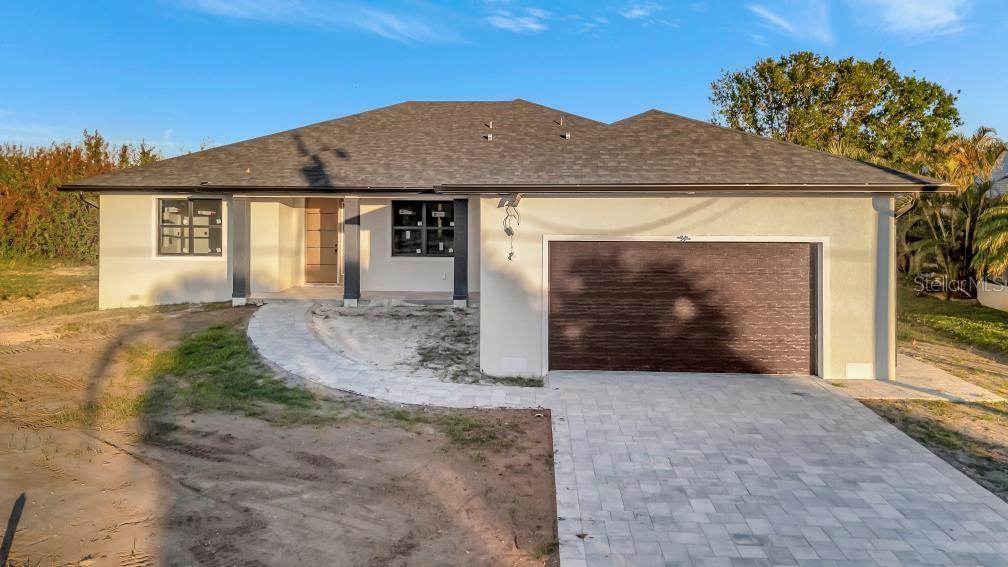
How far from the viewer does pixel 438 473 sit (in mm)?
5551

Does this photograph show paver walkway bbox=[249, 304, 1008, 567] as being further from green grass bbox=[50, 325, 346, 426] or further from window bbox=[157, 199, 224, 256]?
window bbox=[157, 199, 224, 256]

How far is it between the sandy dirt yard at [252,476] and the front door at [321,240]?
7.25 metres

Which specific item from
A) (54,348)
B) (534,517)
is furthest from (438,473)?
(54,348)

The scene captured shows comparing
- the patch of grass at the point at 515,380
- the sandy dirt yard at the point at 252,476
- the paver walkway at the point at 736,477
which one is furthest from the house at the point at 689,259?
the sandy dirt yard at the point at 252,476

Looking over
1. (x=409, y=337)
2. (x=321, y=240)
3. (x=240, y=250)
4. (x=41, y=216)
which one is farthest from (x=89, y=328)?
(x=41, y=216)

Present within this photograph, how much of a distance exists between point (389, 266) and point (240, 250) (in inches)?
140

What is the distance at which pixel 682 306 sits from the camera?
369 inches

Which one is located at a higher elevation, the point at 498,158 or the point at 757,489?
the point at 498,158

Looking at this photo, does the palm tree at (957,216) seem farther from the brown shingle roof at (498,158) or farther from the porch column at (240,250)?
the porch column at (240,250)

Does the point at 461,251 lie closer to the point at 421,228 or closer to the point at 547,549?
the point at 421,228

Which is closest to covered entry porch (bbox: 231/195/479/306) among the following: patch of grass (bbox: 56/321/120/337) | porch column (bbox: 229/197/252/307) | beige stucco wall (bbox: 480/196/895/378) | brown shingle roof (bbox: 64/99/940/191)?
porch column (bbox: 229/197/252/307)

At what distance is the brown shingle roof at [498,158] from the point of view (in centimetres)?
905

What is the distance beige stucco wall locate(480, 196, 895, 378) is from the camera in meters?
9.08

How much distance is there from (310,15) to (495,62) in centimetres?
830
